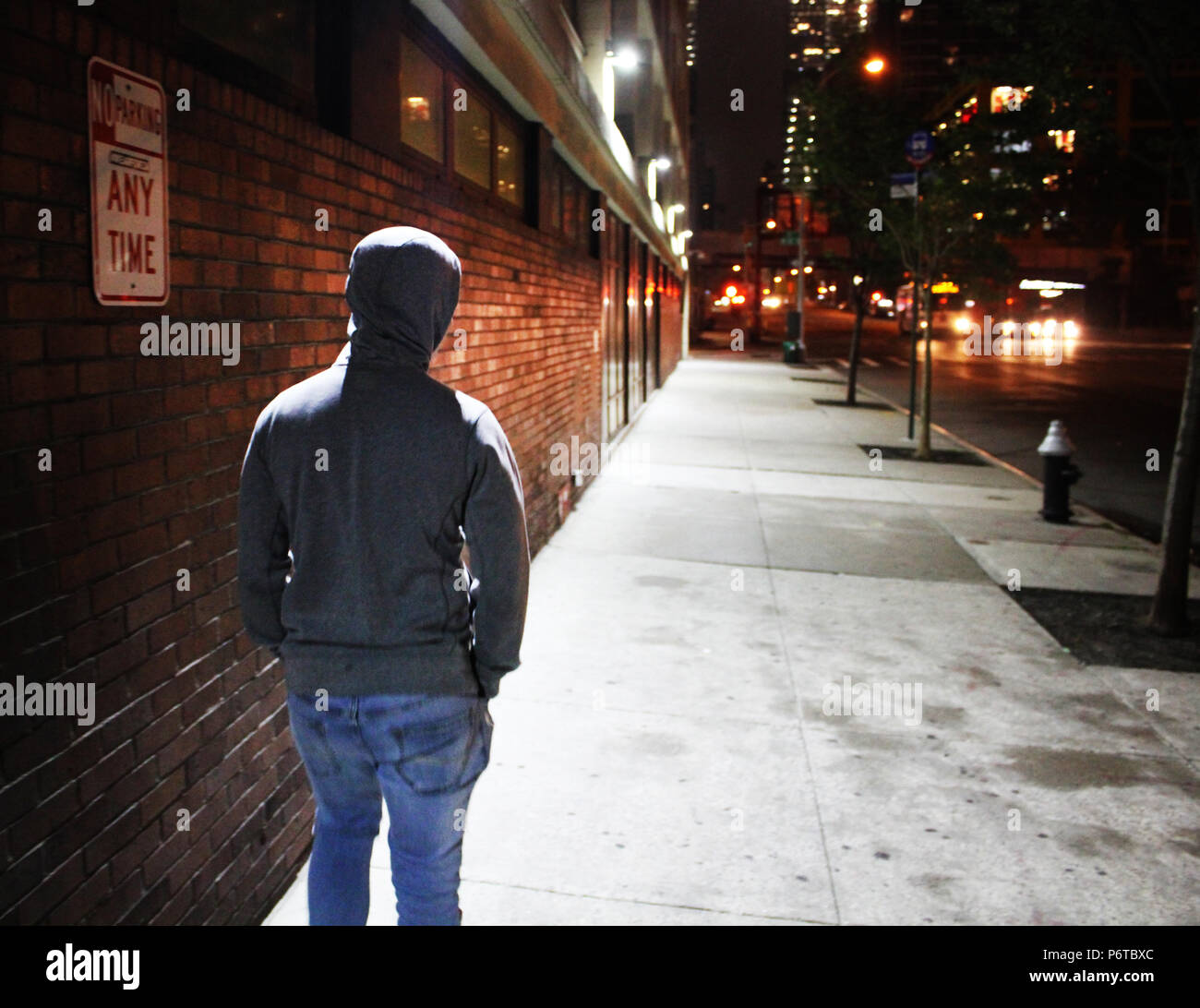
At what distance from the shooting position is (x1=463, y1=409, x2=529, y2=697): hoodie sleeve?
242cm

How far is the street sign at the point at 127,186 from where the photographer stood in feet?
8.09

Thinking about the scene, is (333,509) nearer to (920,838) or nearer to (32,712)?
(32,712)

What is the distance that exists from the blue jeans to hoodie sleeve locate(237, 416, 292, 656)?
0.21 meters

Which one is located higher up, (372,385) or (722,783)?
(372,385)

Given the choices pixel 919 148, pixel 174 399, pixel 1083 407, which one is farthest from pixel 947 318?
pixel 174 399

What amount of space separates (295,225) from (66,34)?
135cm

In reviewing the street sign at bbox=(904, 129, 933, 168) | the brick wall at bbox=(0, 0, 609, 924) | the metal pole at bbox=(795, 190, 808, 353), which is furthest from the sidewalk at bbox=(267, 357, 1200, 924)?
the metal pole at bbox=(795, 190, 808, 353)

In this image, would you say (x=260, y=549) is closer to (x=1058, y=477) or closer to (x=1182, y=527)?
(x=1182, y=527)

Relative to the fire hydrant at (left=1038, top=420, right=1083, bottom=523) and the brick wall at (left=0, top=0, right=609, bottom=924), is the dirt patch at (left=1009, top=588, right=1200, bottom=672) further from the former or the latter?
the brick wall at (left=0, top=0, right=609, bottom=924)

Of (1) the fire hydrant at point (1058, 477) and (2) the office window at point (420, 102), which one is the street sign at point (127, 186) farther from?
(1) the fire hydrant at point (1058, 477)

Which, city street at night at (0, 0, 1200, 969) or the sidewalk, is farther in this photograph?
the sidewalk

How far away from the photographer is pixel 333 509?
95.6 inches

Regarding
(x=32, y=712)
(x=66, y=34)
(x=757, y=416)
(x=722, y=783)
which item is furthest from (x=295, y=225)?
(x=757, y=416)

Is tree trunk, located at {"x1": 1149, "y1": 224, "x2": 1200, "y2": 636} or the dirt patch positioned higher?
tree trunk, located at {"x1": 1149, "y1": 224, "x2": 1200, "y2": 636}
